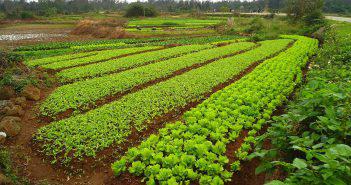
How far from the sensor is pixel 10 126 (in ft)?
29.2

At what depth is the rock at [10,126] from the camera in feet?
28.8

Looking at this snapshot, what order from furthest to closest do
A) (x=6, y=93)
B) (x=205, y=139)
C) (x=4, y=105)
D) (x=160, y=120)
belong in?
(x=6, y=93), (x=4, y=105), (x=160, y=120), (x=205, y=139)

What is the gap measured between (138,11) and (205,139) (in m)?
68.8

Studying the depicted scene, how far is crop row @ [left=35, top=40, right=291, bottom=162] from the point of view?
791 cm

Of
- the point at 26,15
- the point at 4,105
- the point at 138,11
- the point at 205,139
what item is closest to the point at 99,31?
the point at 4,105

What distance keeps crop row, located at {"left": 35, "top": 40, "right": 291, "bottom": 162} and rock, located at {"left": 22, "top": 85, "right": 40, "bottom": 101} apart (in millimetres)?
3736

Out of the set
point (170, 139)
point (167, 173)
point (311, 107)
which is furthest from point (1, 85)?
point (311, 107)

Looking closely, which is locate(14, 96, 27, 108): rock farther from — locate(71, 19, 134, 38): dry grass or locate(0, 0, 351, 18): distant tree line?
locate(0, 0, 351, 18): distant tree line

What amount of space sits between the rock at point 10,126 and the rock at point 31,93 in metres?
2.66

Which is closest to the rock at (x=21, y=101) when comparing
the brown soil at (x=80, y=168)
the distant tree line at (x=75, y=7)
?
the brown soil at (x=80, y=168)

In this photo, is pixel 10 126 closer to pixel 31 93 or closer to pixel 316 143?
pixel 31 93

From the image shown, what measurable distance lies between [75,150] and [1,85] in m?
6.93

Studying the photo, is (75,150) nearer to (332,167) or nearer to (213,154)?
(213,154)

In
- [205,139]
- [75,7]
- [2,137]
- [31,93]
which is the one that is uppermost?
[75,7]
